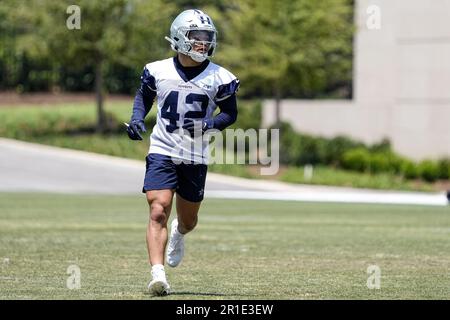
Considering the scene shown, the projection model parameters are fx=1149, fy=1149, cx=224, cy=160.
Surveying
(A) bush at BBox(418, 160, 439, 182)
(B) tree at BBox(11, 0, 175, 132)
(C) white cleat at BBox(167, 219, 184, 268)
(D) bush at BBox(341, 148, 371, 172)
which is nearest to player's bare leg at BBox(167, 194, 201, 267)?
(C) white cleat at BBox(167, 219, 184, 268)

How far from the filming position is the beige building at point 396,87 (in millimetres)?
40062

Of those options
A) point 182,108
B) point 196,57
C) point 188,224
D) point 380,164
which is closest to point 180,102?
point 182,108

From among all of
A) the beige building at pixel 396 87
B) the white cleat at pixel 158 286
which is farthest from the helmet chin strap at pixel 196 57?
the beige building at pixel 396 87

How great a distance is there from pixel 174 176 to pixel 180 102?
2.05 ft

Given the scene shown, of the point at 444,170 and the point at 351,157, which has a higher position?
the point at 351,157

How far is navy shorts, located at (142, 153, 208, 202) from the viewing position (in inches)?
376

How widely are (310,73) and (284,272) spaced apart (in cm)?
3172

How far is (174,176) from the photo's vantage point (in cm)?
965

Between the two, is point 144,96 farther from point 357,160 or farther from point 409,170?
point 357,160

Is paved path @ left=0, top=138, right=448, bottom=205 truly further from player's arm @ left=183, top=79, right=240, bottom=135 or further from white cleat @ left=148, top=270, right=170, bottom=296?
white cleat @ left=148, top=270, right=170, bottom=296

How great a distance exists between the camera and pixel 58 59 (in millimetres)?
42906

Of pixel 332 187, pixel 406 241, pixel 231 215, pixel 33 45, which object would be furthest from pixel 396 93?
pixel 406 241

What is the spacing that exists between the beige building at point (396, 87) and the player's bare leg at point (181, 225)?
99.2ft

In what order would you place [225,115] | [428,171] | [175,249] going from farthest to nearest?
1. [428,171]
2. [175,249]
3. [225,115]
